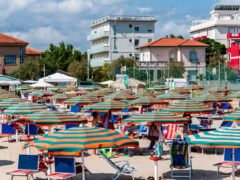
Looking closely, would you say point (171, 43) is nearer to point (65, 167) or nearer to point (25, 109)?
point (25, 109)

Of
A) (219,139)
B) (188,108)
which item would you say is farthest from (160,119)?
(219,139)

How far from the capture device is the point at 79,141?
35.3ft

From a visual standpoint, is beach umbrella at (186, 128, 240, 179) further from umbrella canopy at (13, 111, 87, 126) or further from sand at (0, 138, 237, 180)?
umbrella canopy at (13, 111, 87, 126)

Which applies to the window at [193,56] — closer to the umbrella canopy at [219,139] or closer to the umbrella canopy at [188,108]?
the umbrella canopy at [188,108]

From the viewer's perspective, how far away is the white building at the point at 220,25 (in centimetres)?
10638

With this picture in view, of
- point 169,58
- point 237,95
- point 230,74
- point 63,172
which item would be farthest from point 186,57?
point 63,172

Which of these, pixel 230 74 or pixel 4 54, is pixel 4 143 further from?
pixel 4 54

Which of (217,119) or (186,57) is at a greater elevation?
(186,57)

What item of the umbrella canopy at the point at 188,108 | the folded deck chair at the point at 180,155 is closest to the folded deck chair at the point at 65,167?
the folded deck chair at the point at 180,155

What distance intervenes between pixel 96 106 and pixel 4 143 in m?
3.42

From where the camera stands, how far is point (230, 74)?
5734 cm

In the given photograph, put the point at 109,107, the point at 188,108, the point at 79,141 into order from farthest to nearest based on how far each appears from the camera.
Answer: the point at 109,107, the point at 188,108, the point at 79,141

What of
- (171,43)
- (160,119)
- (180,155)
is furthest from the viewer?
(171,43)

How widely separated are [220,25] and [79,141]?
98.2 meters
